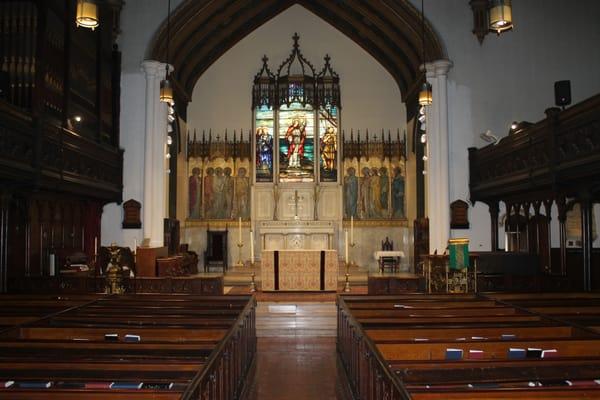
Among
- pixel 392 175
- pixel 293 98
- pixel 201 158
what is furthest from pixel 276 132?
pixel 392 175

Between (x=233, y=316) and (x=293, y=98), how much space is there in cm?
1427

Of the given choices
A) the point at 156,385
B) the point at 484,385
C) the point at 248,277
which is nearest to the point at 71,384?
the point at 156,385

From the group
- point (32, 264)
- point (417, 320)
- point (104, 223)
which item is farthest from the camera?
point (104, 223)

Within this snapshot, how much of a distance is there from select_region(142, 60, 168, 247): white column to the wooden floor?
17.6 feet

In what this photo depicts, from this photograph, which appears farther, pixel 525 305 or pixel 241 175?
pixel 241 175

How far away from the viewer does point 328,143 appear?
62.6ft

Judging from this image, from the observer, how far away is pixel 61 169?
1126 cm

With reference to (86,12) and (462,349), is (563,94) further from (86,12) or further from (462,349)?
(86,12)

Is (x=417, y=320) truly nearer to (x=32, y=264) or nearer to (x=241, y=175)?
(x=32, y=264)

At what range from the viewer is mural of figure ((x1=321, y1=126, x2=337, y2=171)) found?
749 inches

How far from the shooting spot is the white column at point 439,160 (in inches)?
567

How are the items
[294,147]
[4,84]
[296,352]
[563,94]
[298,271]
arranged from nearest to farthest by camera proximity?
1. [296,352]
2. [4,84]
3. [298,271]
4. [563,94]
5. [294,147]

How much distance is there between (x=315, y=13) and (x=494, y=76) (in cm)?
749

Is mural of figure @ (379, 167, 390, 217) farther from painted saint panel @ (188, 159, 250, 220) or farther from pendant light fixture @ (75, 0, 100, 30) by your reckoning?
pendant light fixture @ (75, 0, 100, 30)
